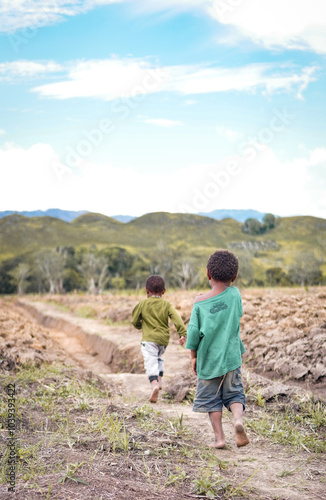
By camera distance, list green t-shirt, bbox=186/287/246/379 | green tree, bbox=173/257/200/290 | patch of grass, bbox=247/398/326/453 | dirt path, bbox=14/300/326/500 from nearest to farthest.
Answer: dirt path, bbox=14/300/326/500 → green t-shirt, bbox=186/287/246/379 → patch of grass, bbox=247/398/326/453 → green tree, bbox=173/257/200/290

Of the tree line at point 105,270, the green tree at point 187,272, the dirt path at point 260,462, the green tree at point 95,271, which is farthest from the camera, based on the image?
the green tree at point 95,271

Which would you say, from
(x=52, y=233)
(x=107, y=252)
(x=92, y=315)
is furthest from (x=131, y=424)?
(x=52, y=233)

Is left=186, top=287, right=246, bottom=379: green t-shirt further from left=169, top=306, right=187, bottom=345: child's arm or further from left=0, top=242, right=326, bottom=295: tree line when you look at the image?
left=0, top=242, right=326, bottom=295: tree line

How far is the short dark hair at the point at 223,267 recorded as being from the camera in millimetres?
4121

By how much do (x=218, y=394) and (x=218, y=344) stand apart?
1.43 ft

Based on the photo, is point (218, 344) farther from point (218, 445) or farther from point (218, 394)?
point (218, 445)

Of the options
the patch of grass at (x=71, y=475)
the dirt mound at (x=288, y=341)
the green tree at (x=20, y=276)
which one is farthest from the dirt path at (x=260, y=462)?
the green tree at (x=20, y=276)

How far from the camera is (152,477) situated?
337cm

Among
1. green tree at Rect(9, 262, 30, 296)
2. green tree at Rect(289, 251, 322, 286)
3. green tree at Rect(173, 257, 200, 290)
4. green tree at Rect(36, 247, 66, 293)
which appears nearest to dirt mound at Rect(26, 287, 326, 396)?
green tree at Rect(289, 251, 322, 286)

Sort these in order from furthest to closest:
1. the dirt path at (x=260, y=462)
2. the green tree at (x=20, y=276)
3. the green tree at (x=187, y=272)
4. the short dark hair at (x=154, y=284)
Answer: the green tree at (x=20, y=276), the green tree at (x=187, y=272), the short dark hair at (x=154, y=284), the dirt path at (x=260, y=462)

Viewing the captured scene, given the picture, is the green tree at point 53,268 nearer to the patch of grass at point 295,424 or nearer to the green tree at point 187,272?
the green tree at point 187,272

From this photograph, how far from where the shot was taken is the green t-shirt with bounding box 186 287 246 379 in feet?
13.3

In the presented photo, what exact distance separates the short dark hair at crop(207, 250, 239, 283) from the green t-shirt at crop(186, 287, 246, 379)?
0.51 feet

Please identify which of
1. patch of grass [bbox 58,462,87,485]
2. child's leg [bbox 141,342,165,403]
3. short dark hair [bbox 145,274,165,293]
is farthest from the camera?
short dark hair [bbox 145,274,165,293]
